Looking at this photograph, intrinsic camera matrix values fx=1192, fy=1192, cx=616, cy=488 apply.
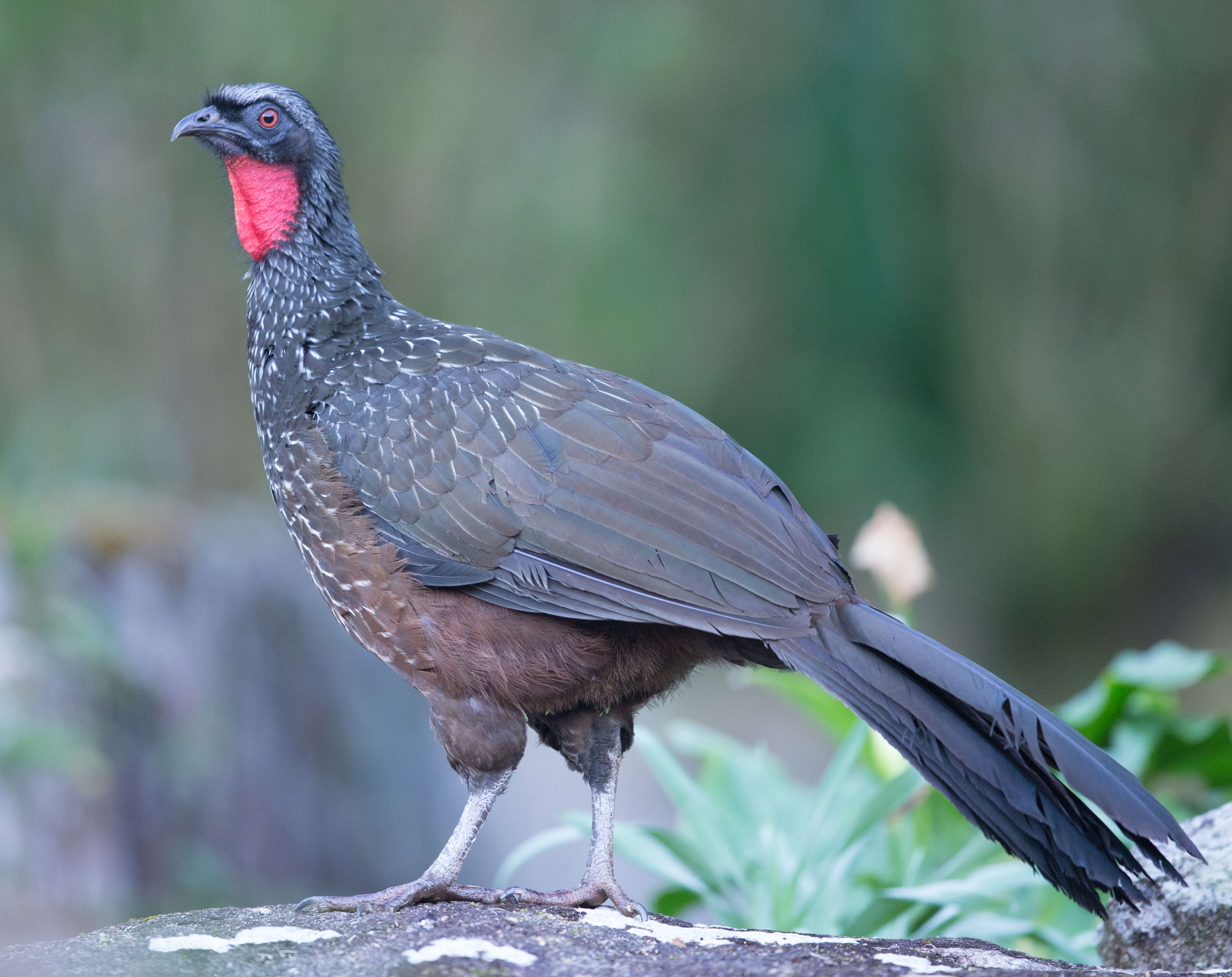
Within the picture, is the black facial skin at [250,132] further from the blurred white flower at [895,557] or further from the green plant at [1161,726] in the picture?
the green plant at [1161,726]

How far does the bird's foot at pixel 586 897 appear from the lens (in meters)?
2.81

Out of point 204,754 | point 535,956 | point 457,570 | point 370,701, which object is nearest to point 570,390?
point 457,570

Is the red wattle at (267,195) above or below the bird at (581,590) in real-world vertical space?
above

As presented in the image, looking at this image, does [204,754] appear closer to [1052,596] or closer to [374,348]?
[374,348]

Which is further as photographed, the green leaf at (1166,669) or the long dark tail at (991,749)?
the green leaf at (1166,669)

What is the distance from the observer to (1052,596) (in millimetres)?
8859

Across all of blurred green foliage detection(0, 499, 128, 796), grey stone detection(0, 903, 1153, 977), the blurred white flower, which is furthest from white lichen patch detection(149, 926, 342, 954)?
blurred green foliage detection(0, 499, 128, 796)

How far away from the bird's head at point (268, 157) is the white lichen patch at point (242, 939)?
1967 mm

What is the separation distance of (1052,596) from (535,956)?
743 cm

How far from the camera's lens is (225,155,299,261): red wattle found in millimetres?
3486

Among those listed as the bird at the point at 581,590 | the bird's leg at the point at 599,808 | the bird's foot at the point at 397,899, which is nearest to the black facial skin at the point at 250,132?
the bird at the point at 581,590

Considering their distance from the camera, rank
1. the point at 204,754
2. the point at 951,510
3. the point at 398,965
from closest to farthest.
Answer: the point at 398,965
the point at 204,754
the point at 951,510

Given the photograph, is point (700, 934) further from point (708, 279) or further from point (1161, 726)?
point (708, 279)

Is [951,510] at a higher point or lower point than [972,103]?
lower
